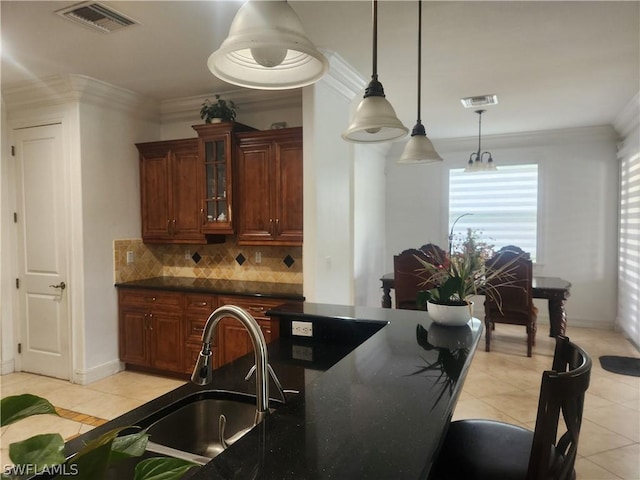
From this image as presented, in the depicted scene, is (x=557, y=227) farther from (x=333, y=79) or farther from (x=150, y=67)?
(x=150, y=67)

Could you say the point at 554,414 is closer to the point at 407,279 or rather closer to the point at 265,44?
the point at 265,44

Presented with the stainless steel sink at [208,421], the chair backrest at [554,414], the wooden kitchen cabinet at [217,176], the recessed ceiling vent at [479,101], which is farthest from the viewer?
the recessed ceiling vent at [479,101]

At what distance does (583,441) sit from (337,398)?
253 centimetres

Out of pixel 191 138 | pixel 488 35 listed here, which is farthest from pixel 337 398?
pixel 191 138

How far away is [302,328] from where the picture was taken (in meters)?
2.27

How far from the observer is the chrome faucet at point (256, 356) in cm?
114

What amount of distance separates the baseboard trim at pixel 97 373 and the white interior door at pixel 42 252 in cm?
16

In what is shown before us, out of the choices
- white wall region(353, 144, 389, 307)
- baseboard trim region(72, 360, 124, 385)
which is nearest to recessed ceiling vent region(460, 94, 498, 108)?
white wall region(353, 144, 389, 307)

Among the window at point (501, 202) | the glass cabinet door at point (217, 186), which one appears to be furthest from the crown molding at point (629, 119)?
the glass cabinet door at point (217, 186)

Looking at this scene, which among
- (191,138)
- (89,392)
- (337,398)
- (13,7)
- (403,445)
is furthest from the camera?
(191,138)

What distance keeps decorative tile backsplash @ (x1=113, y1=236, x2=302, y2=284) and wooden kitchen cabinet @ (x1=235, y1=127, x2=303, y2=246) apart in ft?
1.22

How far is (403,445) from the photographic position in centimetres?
96

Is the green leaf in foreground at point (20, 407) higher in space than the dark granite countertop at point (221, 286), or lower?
higher

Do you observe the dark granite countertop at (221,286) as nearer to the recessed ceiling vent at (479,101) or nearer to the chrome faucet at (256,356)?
the chrome faucet at (256,356)
